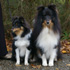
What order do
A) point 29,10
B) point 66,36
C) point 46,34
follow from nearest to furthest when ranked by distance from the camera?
point 46,34
point 29,10
point 66,36

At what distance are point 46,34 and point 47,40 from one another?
17 centimetres

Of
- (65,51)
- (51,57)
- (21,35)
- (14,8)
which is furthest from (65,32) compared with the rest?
(21,35)

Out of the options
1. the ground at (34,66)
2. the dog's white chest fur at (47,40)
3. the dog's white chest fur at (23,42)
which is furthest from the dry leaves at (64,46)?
the dog's white chest fur at (23,42)

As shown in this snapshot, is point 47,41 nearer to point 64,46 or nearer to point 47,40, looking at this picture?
point 47,40

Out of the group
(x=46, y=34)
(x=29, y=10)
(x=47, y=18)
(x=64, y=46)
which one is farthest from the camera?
(x=29, y=10)

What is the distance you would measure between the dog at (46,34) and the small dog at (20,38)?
0.23 meters

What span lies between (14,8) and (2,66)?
9.95 ft

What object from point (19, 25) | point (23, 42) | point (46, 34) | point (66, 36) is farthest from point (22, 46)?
point (66, 36)

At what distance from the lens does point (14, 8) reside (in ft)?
20.7

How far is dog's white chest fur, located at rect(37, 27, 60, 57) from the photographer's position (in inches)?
149

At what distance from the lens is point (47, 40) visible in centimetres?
385

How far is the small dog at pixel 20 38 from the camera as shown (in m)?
3.68

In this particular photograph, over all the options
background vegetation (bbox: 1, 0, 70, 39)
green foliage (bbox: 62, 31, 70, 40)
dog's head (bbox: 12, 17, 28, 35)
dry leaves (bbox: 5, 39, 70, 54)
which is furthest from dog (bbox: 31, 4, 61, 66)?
green foliage (bbox: 62, 31, 70, 40)

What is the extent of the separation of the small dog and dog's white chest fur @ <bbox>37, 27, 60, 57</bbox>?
1.07 ft
